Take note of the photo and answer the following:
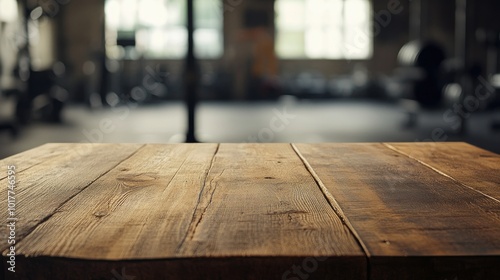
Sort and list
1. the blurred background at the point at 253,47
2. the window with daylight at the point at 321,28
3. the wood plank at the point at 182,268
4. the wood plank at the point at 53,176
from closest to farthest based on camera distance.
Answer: the wood plank at the point at 182,268
the wood plank at the point at 53,176
the blurred background at the point at 253,47
the window with daylight at the point at 321,28

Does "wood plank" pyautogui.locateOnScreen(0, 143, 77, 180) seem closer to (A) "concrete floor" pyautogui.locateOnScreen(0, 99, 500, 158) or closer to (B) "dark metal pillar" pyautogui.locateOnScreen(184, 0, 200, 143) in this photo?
(B) "dark metal pillar" pyautogui.locateOnScreen(184, 0, 200, 143)

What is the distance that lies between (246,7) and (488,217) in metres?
10.3

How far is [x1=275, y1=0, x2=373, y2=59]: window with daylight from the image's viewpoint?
1073cm

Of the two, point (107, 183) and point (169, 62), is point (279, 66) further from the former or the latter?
point (107, 183)

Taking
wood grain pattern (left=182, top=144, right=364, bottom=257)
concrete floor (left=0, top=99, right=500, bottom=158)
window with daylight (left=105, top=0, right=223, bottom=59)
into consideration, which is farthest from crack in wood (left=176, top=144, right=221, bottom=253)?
window with daylight (left=105, top=0, right=223, bottom=59)

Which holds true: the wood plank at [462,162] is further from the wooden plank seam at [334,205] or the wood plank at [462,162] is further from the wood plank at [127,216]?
the wood plank at [127,216]

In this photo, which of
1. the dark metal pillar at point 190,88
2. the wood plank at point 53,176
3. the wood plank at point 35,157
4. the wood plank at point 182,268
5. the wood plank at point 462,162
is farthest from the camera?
the dark metal pillar at point 190,88

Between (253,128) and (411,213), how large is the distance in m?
4.92

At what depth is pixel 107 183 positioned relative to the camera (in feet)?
3.25

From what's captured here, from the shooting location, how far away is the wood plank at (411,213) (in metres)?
0.58

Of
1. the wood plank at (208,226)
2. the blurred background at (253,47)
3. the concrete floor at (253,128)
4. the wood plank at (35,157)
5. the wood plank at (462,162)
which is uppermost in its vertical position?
the blurred background at (253,47)

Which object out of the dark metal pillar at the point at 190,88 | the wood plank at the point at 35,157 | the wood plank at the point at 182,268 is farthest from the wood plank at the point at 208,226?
the dark metal pillar at the point at 190,88

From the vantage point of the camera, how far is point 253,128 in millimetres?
5668

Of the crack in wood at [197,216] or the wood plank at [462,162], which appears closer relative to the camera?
Result: the crack in wood at [197,216]
